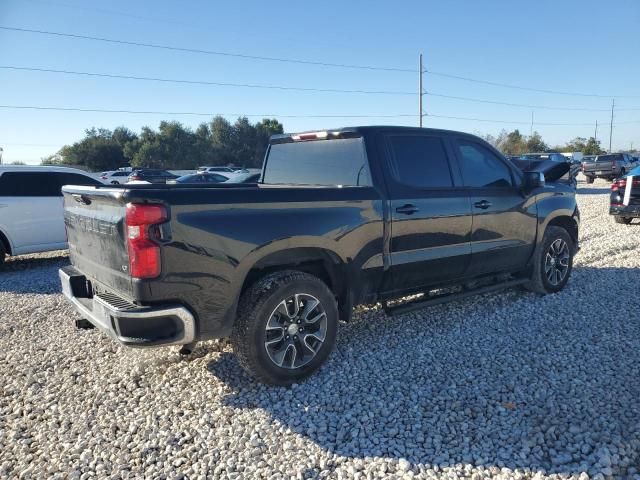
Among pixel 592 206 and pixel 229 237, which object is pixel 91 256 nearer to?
pixel 229 237

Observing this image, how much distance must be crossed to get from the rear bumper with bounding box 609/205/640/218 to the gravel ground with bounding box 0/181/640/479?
674cm

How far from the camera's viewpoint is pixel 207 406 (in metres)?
3.35

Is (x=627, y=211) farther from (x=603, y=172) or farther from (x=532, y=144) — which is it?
(x=532, y=144)

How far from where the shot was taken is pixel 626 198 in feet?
33.0

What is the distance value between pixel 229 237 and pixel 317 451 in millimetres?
1447

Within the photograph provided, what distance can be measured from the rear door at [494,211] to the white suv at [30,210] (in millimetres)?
7138

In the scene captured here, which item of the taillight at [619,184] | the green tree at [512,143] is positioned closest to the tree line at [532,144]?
the green tree at [512,143]

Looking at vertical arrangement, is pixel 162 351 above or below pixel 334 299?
below

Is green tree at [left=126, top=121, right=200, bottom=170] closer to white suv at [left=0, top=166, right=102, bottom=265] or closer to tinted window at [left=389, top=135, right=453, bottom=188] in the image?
white suv at [left=0, top=166, right=102, bottom=265]

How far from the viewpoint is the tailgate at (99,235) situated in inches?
120

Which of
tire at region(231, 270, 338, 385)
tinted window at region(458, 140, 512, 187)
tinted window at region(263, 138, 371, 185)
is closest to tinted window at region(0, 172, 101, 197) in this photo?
tinted window at region(263, 138, 371, 185)

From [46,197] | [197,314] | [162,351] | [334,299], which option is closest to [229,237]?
[197,314]

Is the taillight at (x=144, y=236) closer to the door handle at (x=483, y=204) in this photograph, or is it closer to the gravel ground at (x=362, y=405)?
the gravel ground at (x=362, y=405)

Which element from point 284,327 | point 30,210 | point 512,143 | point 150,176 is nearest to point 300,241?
point 284,327
